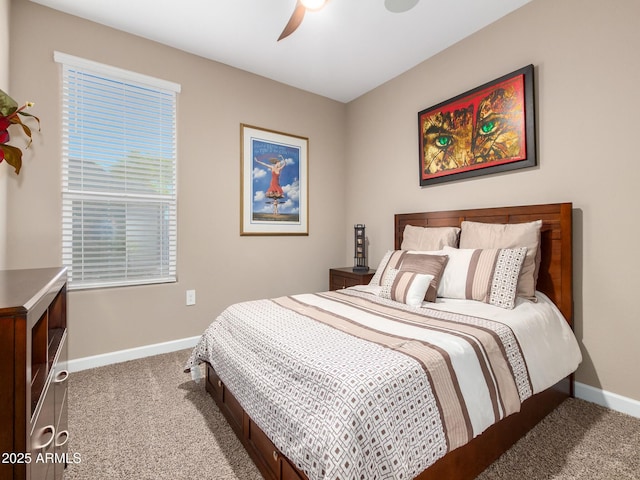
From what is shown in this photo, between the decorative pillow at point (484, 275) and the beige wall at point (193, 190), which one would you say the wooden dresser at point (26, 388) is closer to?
the beige wall at point (193, 190)

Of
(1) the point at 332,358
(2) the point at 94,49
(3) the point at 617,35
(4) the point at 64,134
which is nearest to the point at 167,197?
(4) the point at 64,134

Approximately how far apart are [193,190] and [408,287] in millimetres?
2161

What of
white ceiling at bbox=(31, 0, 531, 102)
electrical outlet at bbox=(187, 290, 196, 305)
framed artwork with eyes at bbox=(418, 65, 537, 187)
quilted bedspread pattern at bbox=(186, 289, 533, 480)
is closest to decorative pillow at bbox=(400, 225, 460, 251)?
framed artwork with eyes at bbox=(418, 65, 537, 187)

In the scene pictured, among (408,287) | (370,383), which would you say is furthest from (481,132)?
(370,383)

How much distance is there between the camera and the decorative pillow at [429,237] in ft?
8.59

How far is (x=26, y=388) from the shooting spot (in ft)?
2.51

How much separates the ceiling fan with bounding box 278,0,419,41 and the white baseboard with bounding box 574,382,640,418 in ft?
9.64

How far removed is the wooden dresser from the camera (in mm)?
743

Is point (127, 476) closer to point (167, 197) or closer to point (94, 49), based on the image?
point (167, 197)

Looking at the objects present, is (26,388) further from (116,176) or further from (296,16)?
(116,176)

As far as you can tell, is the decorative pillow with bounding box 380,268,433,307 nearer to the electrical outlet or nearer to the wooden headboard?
the wooden headboard

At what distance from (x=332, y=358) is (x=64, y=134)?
8.76 feet

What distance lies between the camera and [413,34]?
2.72 metres

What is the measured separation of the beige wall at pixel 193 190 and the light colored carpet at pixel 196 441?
709mm
